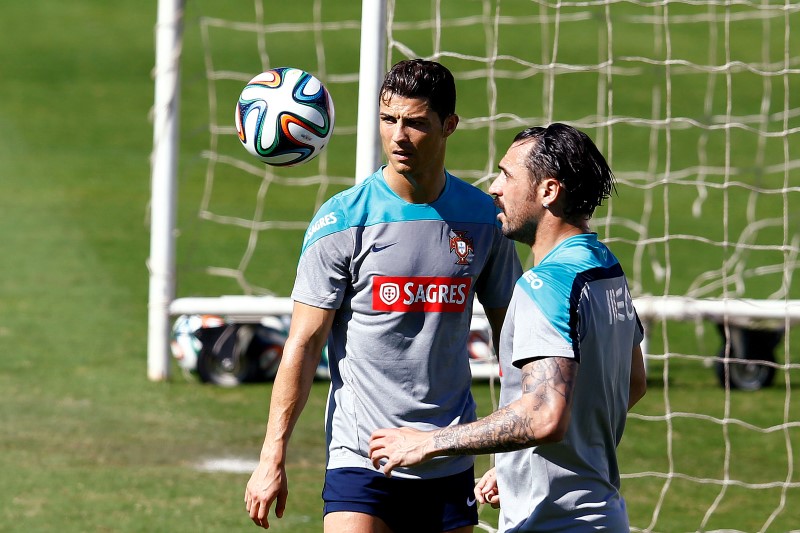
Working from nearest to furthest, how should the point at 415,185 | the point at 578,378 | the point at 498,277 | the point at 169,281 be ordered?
the point at 578,378
the point at 415,185
the point at 498,277
the point at 169,281

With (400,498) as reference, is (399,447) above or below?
above

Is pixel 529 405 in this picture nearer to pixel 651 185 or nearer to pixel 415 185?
pixel 415 185

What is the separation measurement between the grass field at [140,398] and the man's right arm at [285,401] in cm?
222

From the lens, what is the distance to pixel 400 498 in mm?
4000

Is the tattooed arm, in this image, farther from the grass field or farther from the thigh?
the grass field

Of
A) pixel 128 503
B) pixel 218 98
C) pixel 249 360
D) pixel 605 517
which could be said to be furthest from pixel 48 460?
pixel 218 98

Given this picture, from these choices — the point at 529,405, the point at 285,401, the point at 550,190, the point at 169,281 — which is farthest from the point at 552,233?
the point at 169,281

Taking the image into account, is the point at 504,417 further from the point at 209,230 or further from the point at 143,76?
the point at 143,76

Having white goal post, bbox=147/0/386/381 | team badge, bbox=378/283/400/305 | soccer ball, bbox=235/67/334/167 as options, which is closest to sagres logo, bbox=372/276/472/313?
team badge, bbox=378/283/400/305

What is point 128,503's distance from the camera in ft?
20.6

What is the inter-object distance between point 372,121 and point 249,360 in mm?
3742

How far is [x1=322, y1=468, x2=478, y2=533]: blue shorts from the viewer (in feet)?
13.0

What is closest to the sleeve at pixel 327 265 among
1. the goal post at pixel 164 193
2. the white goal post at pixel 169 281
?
the white goal post at pixel 169 281

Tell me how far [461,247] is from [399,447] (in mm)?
908
